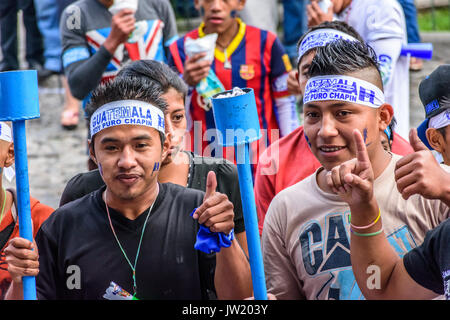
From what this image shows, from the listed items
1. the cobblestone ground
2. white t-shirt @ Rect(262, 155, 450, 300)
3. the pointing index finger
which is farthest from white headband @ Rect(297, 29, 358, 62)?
the cobblestone ground

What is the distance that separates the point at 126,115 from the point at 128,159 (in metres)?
0.21

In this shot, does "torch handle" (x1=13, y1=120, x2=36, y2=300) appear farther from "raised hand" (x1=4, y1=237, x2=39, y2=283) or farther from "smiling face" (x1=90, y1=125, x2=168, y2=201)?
"smiling face" (x1=90, y1=125, x2=168, y2=201)

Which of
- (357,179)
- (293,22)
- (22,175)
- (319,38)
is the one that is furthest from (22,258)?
(293,22)

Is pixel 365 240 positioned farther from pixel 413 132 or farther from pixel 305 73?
pixel 305 73

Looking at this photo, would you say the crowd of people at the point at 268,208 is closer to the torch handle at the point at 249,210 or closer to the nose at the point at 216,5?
the torch handle at the point at 249,210

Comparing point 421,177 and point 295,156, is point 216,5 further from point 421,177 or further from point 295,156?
point 421,177

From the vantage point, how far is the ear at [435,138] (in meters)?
3.27

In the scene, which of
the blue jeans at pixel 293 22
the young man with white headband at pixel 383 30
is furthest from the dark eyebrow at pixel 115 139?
the blue jeans at pixel 293 22

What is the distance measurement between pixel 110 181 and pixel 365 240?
1.09m

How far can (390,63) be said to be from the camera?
184 inches

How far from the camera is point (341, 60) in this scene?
Result: 326cm

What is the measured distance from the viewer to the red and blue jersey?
4.89 metres

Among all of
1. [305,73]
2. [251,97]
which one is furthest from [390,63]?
[251,97]

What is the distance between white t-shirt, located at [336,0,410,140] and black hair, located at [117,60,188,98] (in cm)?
137
